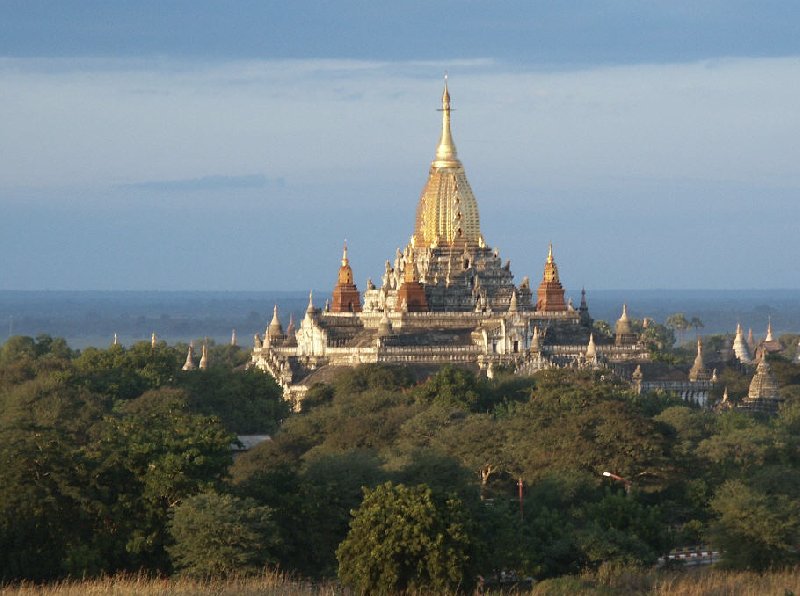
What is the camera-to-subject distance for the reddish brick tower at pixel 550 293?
122 m

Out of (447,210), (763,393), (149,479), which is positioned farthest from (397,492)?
Answer: (447,210)

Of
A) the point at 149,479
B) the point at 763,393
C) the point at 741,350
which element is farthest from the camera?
the point at 741,350

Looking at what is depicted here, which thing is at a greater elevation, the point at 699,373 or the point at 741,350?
the point at 741,350

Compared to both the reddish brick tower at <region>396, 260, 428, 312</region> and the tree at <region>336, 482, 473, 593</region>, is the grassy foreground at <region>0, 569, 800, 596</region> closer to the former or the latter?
the tree at <region>336, 482, 473, 593</region>

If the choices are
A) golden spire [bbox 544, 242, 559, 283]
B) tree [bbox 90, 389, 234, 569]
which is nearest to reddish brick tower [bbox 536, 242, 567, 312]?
golden spire [bbox 544, 242, 559, 283]

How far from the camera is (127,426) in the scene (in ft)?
221

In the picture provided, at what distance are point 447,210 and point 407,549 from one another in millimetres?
71823

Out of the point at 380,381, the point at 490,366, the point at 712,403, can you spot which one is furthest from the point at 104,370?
the point at 712,403

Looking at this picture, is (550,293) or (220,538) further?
(550,293)

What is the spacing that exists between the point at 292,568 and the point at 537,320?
6303cm

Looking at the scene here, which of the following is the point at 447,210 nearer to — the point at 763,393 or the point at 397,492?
the point at 763,393

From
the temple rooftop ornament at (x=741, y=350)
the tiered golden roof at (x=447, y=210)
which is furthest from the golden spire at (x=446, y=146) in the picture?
the temple rooftop ornament at (x=741, y=350)

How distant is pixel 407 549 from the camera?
5391 centimetres

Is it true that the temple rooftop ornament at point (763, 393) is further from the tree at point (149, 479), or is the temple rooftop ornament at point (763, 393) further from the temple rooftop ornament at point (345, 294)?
the tree at point (149, 479)
